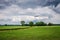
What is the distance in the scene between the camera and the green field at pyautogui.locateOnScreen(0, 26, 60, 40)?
12.9 feet

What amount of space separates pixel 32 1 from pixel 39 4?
0.21 m

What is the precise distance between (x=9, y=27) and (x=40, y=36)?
2.88ft

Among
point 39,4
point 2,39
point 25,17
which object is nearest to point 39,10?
point 39,4

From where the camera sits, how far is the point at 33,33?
158 inches

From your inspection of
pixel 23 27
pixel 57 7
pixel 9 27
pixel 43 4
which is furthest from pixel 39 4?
pixel 9 27

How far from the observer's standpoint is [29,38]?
12.9 feet

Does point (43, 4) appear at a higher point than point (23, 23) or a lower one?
higher

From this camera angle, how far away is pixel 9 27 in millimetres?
4074

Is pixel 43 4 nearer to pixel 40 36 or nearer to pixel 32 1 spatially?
pixel 32 1

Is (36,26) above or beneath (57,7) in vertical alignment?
beneath

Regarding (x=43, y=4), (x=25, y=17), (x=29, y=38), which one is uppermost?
(x=43, y=4)

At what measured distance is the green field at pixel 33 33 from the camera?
3.93 m

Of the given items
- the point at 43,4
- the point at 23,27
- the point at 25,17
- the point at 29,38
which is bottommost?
the point at 29,38

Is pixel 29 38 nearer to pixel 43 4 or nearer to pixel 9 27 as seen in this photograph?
pixel 9 27
